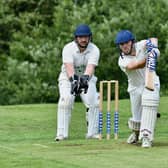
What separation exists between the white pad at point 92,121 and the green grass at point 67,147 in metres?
0.24

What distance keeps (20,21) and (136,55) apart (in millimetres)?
20434

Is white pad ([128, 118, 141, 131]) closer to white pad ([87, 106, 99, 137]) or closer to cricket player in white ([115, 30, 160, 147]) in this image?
cricket player in white ([115, 30, 160, 147])

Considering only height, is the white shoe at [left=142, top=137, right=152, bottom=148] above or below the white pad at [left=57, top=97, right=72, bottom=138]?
below

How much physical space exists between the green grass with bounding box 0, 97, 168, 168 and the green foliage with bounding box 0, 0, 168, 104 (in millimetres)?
10063

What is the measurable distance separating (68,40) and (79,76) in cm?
1568

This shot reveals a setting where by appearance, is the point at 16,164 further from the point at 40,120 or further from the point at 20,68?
the point at 20,68

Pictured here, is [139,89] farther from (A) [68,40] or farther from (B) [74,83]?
(A) [68,40]

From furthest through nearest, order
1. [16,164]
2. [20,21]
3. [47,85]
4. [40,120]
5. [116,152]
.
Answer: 1. [20,21]
2. [47,85]
3. [40,120]
4. [116,152]
5. [16,164]

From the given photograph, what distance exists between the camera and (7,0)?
1316 inches

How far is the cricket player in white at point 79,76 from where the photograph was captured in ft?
46.5

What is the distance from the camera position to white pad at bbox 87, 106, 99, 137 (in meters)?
14.5

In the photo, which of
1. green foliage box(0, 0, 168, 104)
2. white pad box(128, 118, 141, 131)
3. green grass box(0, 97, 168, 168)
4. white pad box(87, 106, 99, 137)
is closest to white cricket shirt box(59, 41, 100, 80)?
→ white pad box(87, 106, 99, 137)

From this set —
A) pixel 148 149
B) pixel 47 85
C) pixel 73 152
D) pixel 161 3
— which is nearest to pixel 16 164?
pixel 73 152

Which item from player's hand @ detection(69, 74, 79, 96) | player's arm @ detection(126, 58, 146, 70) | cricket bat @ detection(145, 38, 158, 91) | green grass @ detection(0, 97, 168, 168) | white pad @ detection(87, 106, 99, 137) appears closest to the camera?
green grass @ detection(0, 97, 168, 168)
